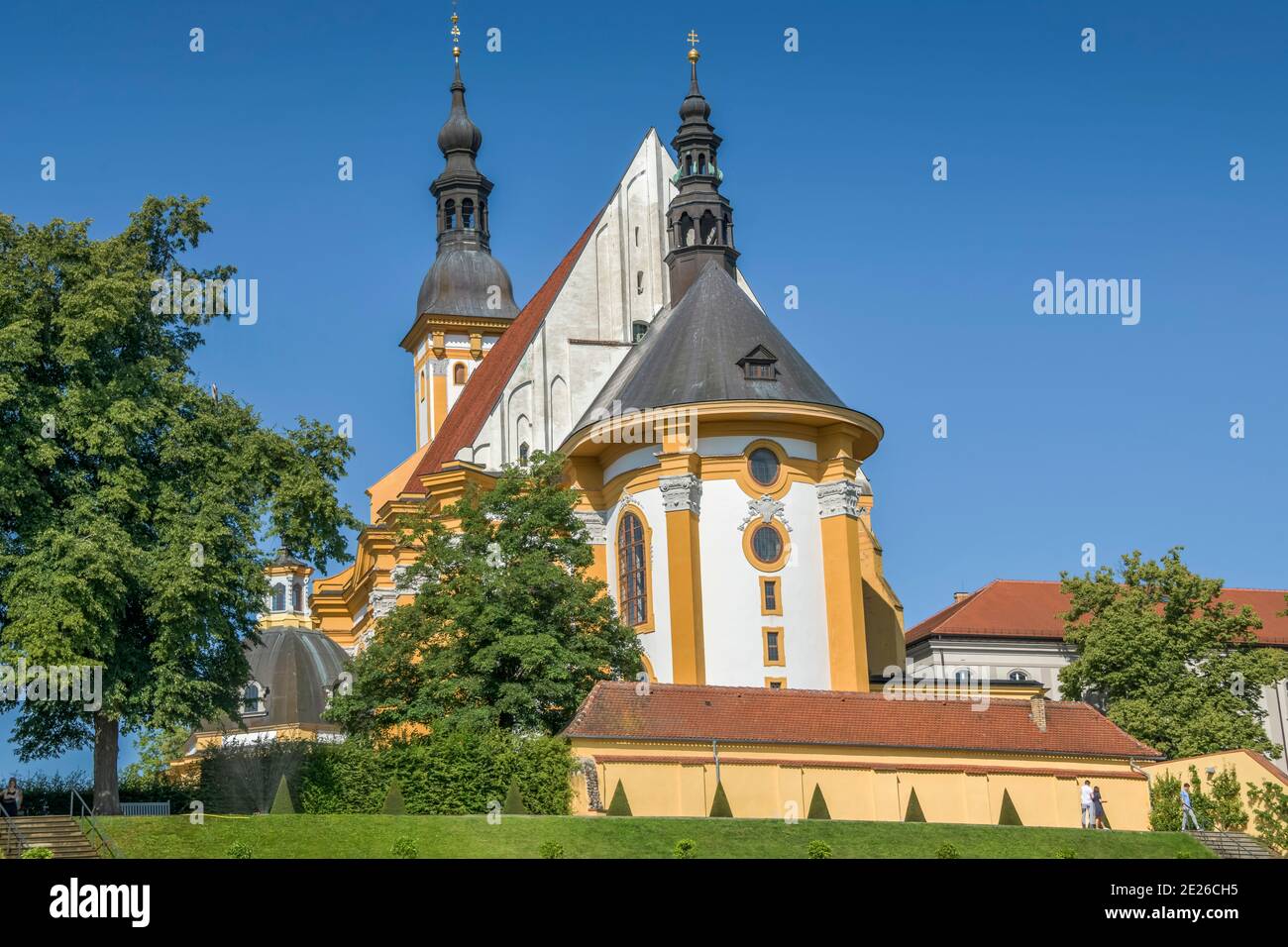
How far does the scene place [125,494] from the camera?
38938mm

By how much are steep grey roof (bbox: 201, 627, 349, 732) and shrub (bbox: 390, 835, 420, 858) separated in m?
38.5

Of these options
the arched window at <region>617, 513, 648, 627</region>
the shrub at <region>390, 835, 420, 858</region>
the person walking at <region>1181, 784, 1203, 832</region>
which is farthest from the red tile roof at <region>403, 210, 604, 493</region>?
the shrub at <region>390, 835, 420, 858</region>

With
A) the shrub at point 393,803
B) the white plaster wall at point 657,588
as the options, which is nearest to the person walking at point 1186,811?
the white plaster wall at point 657,588

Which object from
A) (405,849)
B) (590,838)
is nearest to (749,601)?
(590,838)

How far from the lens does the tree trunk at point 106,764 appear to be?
1500 inches

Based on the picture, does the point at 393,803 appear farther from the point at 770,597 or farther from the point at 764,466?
the point at 764,466

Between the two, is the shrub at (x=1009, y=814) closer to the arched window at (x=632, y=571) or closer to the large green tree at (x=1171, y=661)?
the arched window at (x=632, y=571)

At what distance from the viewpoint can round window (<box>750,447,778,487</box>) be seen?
174ft

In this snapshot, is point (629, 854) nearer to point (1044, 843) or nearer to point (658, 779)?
point (658, 779)

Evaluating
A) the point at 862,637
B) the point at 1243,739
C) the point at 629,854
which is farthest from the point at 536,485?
the point at 1243,739

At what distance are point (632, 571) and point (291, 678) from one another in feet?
75.7

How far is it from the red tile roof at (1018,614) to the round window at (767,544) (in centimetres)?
2396

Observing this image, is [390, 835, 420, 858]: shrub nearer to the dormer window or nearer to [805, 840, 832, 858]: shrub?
[805, 840, 832, 858]: shrub
